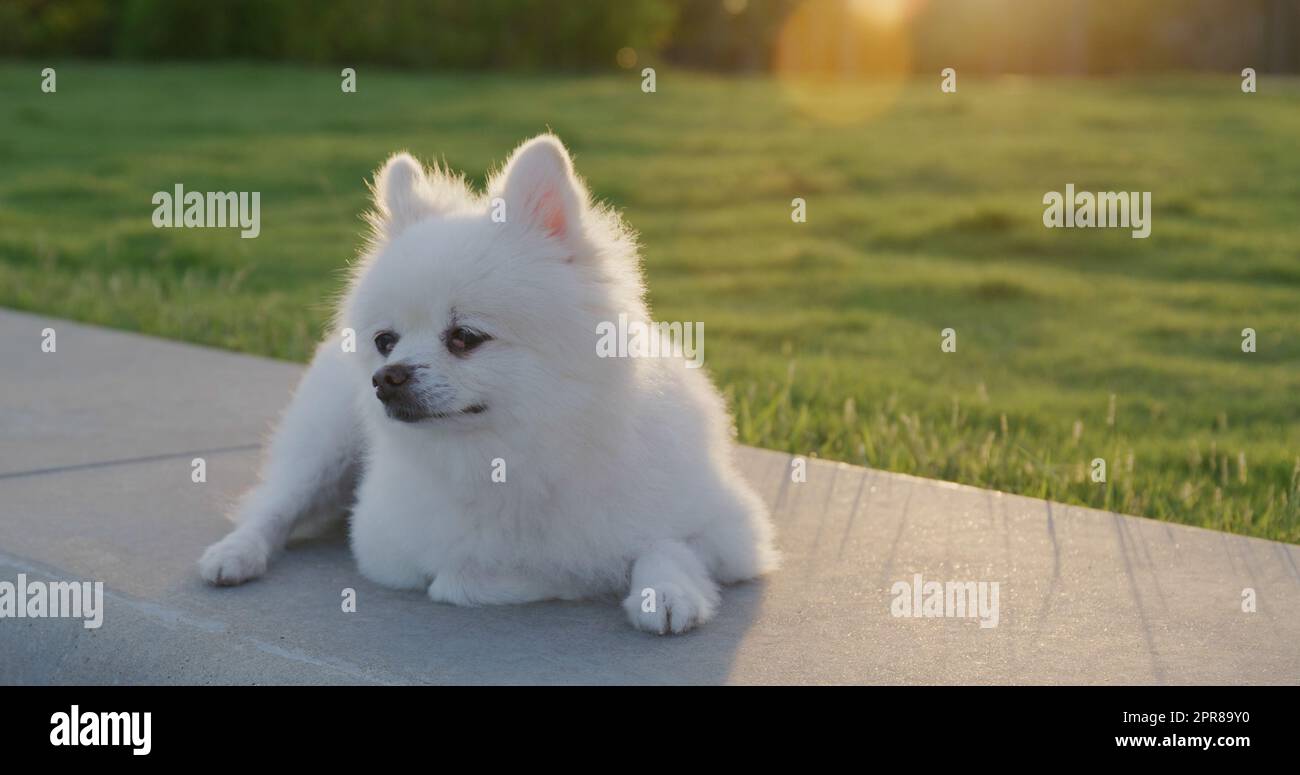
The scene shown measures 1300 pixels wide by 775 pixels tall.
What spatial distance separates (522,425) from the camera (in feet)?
11.6

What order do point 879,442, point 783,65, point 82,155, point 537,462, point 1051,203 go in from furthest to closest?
point 783,65, point 82,155, point 1051,203, point 879,442, point 537,462

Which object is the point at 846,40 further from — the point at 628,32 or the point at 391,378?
the point at 391,378

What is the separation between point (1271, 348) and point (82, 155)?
13453mm

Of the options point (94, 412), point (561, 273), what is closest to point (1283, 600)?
point (561, 273)

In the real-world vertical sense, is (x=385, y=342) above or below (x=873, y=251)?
below

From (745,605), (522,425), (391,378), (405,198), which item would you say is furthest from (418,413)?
(745,605)

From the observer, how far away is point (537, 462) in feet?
11.8

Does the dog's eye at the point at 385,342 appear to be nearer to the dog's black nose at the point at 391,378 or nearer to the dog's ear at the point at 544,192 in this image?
the dog's black nose at the point at 391,378

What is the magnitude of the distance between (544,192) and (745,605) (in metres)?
1.17

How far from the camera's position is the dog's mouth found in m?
3.41

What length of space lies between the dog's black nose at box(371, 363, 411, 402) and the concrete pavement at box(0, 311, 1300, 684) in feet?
1.99
